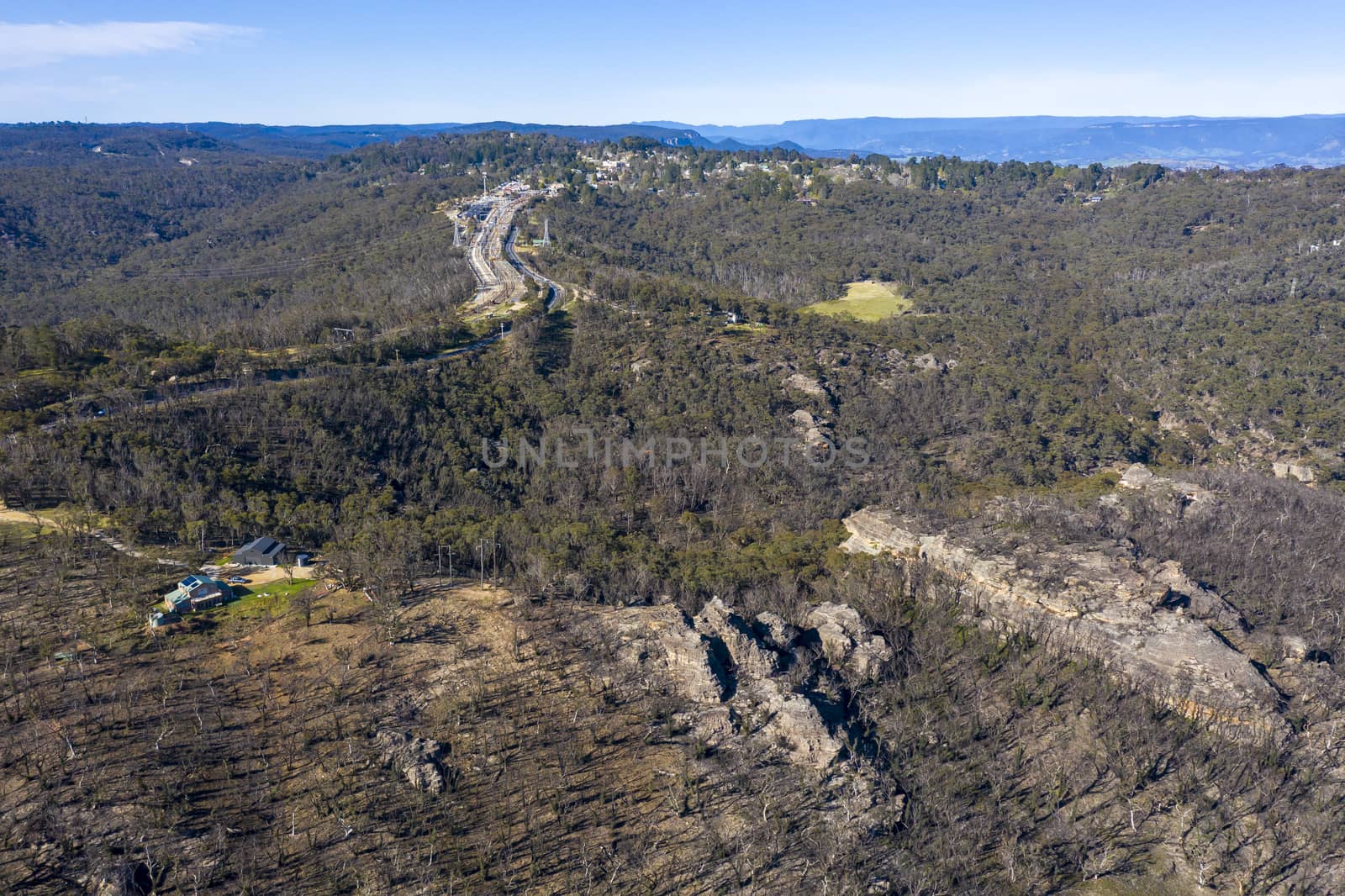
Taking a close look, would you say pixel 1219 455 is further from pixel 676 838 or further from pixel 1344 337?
pixel 676 838

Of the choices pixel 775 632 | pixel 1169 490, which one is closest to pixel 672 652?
pixel 775 632

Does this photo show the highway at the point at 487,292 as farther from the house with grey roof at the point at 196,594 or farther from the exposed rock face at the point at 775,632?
the exposed rock face at the point at 775,632

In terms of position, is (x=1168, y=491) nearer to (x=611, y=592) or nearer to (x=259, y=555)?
(x=611, y=592)

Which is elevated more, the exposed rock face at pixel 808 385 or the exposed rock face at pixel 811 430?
the exposed rock face at pixel 808 385

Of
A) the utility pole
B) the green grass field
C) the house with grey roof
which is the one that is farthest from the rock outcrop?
the green grass field

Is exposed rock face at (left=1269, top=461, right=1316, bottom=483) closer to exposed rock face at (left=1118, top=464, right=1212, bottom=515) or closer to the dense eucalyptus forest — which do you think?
the dense eucalyptus forest

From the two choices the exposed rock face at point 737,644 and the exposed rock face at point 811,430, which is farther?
the exposed rock face at point 811,430

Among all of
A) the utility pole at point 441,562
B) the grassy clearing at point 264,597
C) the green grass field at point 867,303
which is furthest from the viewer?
Result: the green grass field at point 867,303

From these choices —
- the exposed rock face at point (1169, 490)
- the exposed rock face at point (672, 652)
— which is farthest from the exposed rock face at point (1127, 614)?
the exposed rock face at point (672, 652)
